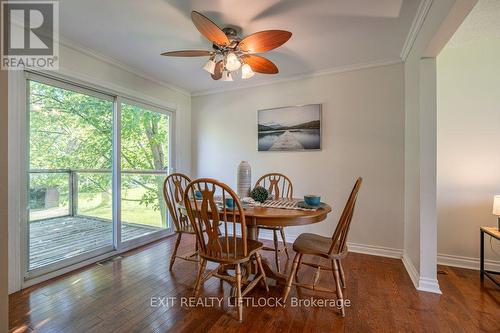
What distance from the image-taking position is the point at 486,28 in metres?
2.16

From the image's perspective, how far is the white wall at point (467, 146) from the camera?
2.31 metres

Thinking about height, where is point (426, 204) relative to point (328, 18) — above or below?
below

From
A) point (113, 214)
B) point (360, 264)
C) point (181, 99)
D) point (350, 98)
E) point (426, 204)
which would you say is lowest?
point (360, 264)

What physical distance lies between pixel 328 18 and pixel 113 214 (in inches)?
122

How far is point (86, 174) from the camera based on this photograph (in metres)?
2.63

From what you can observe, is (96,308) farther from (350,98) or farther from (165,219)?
(350,98)

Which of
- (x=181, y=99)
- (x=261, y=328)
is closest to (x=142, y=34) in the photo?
(x=181, y=99)

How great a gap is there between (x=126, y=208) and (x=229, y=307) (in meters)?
2.02

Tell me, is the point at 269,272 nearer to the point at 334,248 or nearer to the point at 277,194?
the point at 334,248

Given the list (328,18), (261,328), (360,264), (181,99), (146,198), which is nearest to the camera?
(261,328)

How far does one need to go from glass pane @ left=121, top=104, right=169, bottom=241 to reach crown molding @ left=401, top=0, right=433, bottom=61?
3.19m

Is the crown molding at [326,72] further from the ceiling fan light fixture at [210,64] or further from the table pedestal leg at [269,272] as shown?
the table pedestal leg at [269,272]

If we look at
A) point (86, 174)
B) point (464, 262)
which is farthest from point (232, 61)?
point (464, 262)

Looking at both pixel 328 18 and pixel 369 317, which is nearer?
pixel 369 317
